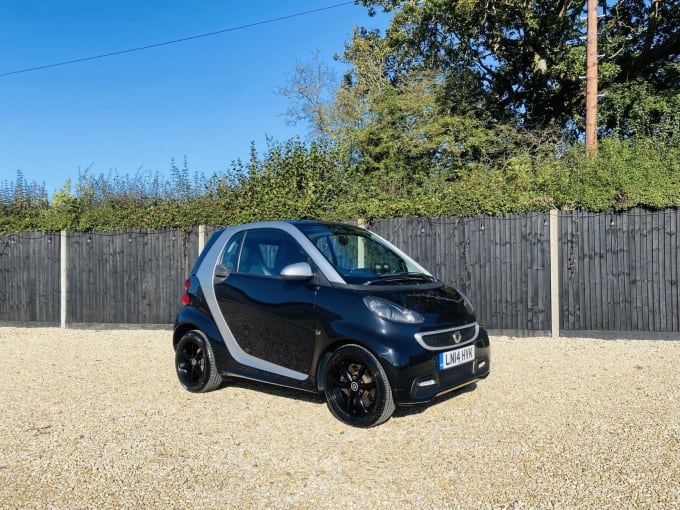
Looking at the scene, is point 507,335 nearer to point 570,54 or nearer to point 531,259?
point 531,259

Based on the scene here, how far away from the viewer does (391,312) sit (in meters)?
4.42

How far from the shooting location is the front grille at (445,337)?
14.3ft

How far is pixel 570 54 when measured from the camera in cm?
1578

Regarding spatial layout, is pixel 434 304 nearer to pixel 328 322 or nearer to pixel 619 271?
pixel 328 322

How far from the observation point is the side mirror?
4.67m

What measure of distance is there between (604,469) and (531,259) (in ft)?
18.9

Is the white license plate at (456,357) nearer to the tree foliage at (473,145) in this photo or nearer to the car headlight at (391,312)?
the car headlight at (391,312)

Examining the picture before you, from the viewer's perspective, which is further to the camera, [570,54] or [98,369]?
[570,54]

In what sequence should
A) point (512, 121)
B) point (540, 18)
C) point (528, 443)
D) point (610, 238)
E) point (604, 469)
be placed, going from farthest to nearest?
1. point (512, 121)
2. point (540, 18)
3. point (610, 238)
4. point (528, 443)
5. point (604, 469)

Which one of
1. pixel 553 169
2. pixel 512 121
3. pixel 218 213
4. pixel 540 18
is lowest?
pixel 218 213

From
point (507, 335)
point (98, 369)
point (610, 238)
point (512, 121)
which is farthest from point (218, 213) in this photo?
point (512, 121)

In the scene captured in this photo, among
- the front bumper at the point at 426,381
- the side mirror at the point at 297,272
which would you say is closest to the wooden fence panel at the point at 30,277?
the side mirror at the point at 297,272

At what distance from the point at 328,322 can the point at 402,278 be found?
0.85 meters

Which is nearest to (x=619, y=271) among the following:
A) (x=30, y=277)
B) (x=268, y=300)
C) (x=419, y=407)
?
(x=419, y=407)
